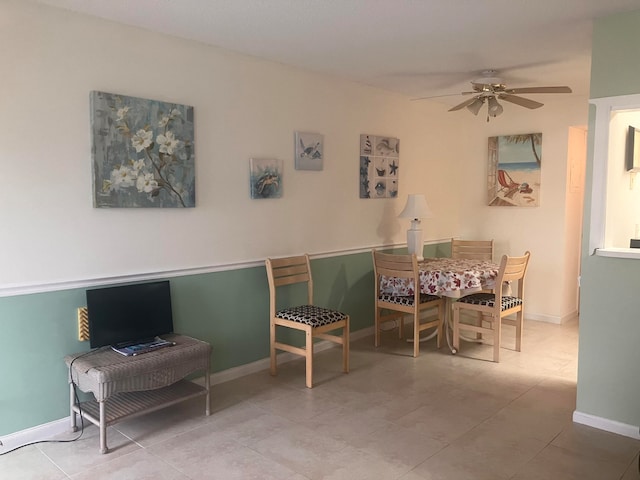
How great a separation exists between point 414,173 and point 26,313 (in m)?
3.89

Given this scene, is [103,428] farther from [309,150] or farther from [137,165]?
[309,150]

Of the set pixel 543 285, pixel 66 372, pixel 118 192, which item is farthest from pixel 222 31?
pixel 543 285

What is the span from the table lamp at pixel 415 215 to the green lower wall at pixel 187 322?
1.45 ft

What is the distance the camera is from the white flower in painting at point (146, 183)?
3.21m

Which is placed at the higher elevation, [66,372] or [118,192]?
[118,192]

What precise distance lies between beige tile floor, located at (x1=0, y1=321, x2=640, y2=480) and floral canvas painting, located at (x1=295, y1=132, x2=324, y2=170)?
5.48ft

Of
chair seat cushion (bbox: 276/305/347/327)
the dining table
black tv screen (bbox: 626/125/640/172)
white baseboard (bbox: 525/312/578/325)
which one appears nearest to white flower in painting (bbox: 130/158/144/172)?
chair seat cushion (bbox: 276/305/347/327)

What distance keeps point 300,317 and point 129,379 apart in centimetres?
133

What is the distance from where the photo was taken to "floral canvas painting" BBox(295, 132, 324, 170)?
4.19 metres

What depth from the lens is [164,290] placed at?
10.7 ft

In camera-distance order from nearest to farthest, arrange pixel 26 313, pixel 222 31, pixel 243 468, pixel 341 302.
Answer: pixel 243 468, pixel 26 313, pixel 222 31, pixel 341 302

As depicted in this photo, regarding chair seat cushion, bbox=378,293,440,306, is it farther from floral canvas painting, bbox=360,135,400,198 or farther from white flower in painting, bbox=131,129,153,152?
white flower in painting, bbox=131,129,153,152

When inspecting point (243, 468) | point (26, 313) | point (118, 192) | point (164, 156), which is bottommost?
point (243, 468)

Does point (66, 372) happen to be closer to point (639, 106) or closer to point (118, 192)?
point (118, 192)
